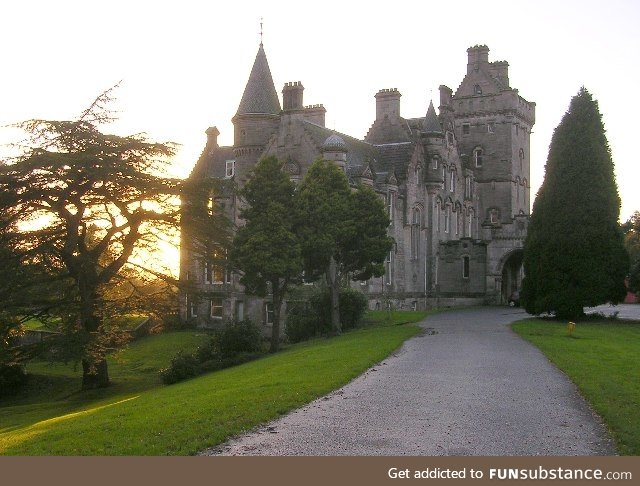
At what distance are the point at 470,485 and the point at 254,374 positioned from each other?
1431 centimetres

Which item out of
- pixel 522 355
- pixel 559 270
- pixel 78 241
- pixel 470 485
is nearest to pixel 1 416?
pixel 78 241

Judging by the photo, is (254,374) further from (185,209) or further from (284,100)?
(284,100)

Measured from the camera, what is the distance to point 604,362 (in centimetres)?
2344

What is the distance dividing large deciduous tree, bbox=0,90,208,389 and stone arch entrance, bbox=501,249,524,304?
3214 centimetres

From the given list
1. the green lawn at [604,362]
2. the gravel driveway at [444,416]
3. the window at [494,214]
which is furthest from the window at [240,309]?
the gravel driveway at [444,416]

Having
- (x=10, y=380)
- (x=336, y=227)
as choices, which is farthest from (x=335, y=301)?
(x=10, y=380)

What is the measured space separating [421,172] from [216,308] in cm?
1683

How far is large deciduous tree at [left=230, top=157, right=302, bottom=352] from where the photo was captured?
118 ft

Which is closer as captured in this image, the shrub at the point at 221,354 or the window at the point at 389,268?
the shrub at the point at 221,354

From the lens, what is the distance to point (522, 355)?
24.9 m

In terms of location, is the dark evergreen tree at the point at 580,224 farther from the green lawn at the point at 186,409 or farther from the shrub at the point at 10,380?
the shrub at the point at 10,380

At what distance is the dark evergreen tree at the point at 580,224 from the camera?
130ft

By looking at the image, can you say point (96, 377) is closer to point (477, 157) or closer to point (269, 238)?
point (269, 238)

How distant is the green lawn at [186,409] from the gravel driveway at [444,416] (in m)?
0.63
